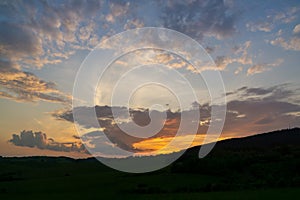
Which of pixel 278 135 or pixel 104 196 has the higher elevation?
pixel 278 135

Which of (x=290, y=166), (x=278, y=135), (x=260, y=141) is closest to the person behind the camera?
(x=290, y=166)

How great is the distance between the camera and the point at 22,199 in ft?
184

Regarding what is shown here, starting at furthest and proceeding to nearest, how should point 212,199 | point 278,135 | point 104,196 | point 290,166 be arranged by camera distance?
point 278,135 → point 290,166 → point 104,196 → point 212,199

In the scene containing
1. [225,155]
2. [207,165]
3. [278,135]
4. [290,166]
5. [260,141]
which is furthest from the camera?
[278,135]

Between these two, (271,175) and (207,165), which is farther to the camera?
(207,165)

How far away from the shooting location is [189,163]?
3659 inches

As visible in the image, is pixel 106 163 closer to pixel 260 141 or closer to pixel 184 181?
pixel 260 141

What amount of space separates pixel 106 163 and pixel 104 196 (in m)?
128

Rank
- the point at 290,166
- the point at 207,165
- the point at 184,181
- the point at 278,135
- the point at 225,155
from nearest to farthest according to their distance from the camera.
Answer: the point at 184,181 → the point at 290,166 → the point at 207,165 → the point at 225,155 → the point at 278,135

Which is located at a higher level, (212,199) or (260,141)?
(260,141)

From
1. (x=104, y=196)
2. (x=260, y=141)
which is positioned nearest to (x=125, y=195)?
(x=104, y=196)

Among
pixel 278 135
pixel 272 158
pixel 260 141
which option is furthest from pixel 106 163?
pixel 272 158

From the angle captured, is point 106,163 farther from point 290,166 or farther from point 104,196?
point 104,196

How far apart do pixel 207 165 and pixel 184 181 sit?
17.5 metres
